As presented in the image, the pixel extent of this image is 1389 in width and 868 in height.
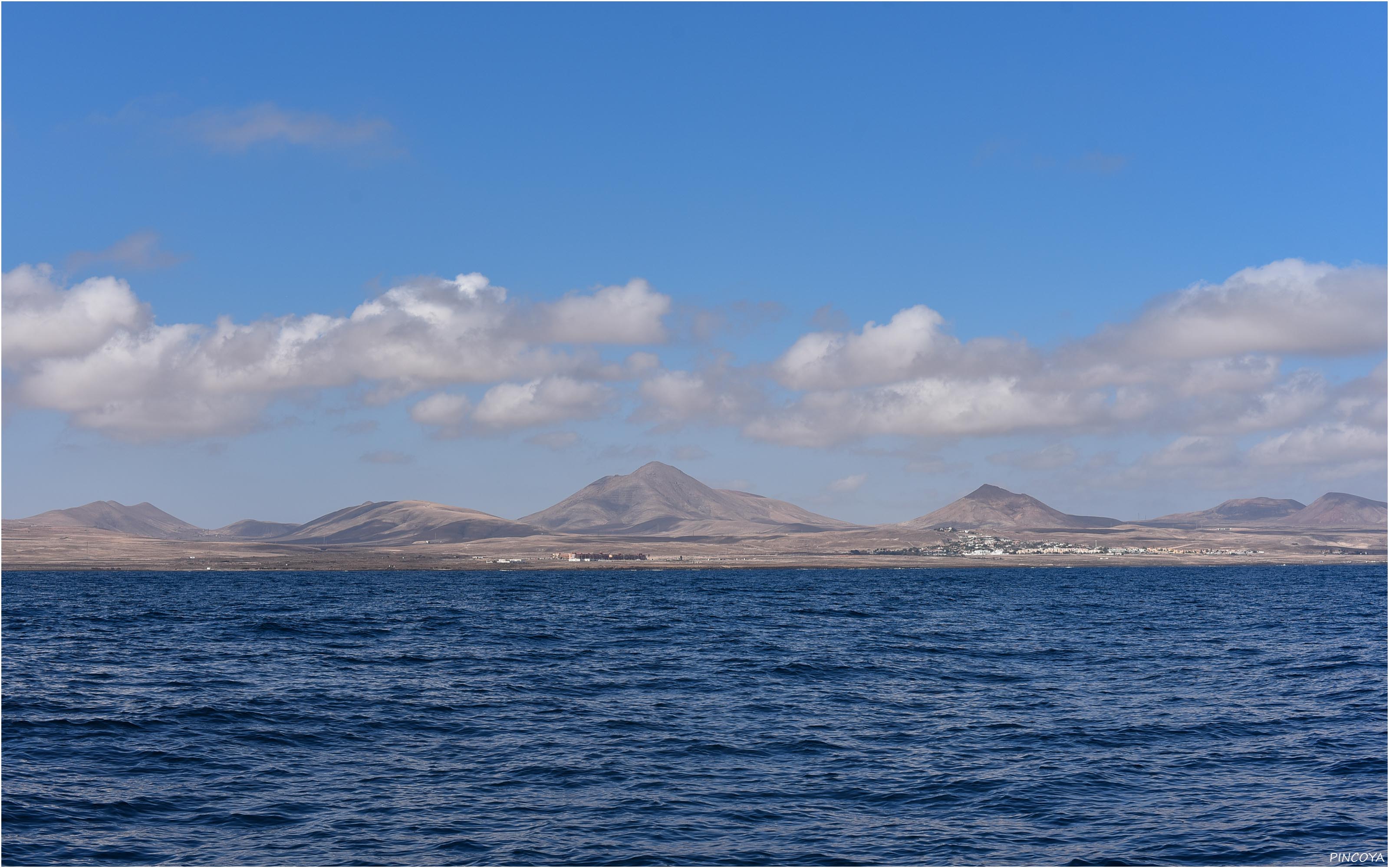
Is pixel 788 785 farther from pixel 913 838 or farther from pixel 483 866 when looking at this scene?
pixel 483 866

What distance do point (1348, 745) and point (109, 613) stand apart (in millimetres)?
114364

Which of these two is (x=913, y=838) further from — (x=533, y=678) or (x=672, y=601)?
(x=672, y=601)

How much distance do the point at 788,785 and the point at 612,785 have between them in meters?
5.88

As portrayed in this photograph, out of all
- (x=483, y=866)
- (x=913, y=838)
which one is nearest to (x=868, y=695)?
(x=913, y=838)

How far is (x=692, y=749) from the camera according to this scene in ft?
130

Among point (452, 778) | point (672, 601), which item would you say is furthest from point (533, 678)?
point (672, 601)

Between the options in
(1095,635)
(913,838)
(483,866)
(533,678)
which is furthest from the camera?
(1095,635)

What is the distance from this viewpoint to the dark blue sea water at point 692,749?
28.9 m

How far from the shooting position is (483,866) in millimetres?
26875

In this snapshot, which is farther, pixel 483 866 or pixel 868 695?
pixel 868 695

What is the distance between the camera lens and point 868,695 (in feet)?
172

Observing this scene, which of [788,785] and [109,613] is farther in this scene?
[109,613]

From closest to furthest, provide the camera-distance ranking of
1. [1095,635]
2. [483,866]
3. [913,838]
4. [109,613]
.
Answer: [483,866]
[913,838]
[1095,635]
[109,613]

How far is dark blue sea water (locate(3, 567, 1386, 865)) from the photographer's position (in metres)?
28.9
